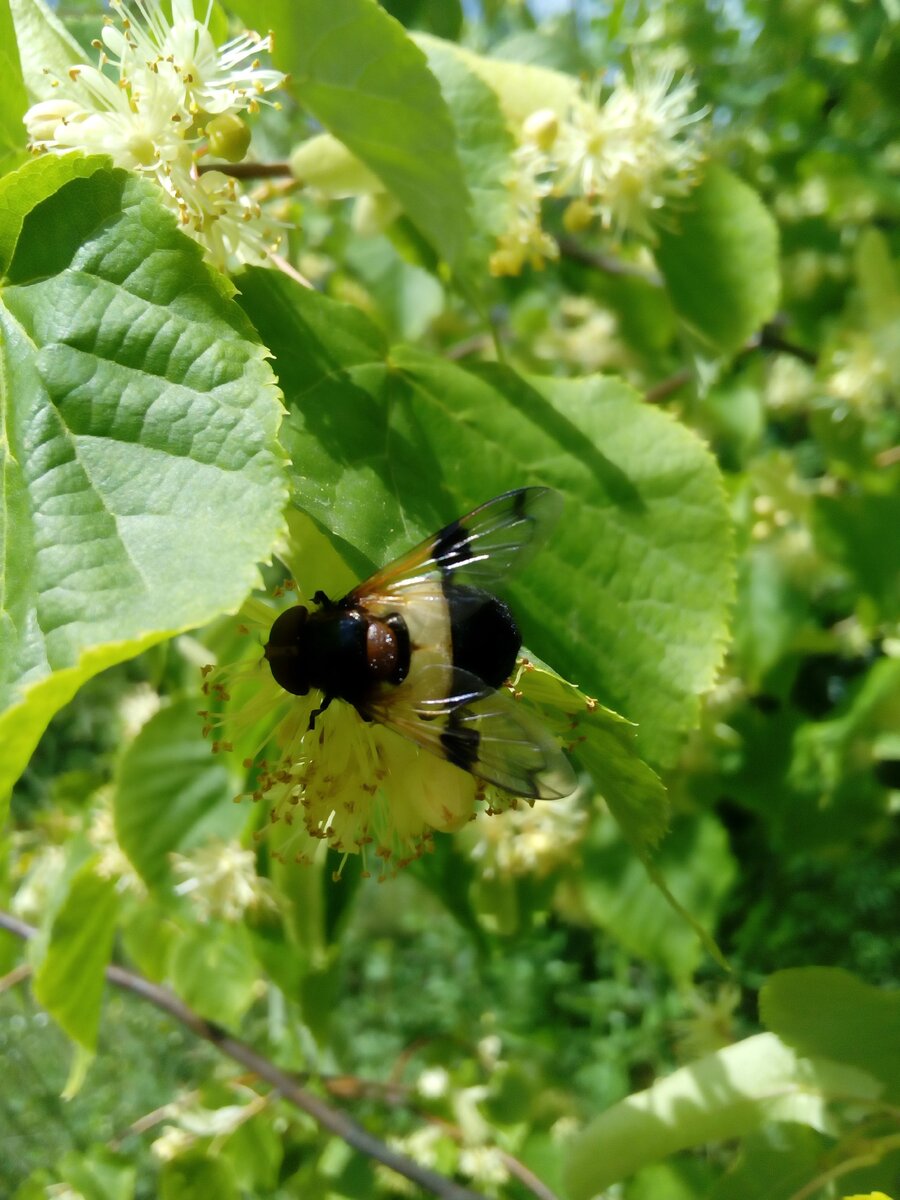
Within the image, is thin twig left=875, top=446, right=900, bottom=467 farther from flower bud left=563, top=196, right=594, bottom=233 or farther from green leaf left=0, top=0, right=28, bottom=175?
green leaf left=0, top=0, right=28, bottom=175

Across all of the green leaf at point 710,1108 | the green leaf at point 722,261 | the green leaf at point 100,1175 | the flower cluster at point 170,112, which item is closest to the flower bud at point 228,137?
the flower cluster at point 170,112

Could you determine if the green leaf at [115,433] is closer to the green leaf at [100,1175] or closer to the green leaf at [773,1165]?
the green leaf at [773,1165]

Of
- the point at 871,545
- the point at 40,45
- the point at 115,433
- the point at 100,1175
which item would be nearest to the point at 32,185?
the point at 115,433

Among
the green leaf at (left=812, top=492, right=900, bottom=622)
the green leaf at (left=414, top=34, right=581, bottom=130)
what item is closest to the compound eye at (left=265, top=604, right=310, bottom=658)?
the green leaf at (left=414, top=34, right=581, bottom=130)

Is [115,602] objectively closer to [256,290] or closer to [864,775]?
[256,290]

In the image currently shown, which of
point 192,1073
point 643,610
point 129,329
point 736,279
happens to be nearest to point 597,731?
point 643,610
